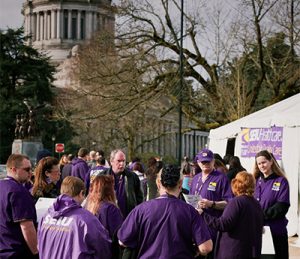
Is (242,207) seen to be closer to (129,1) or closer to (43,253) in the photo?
(43,253)

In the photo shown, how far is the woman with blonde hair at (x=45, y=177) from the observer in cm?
725

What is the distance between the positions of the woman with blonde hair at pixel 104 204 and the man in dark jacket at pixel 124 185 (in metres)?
2.22

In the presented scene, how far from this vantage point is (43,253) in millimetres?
5164

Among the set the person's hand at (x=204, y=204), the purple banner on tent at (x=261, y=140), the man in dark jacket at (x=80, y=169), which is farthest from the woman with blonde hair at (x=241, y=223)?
the purple banner on tent at (x=261, y=140)

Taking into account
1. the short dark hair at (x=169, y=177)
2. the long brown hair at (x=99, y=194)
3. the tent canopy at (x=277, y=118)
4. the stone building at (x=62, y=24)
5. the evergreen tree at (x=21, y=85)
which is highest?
the stone building at (x=62, y=24)

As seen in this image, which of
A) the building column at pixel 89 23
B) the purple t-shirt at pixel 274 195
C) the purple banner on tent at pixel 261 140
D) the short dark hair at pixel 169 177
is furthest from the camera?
the building column at pixel 89 23

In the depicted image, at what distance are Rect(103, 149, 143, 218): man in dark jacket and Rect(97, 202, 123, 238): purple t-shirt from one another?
2.22 meters

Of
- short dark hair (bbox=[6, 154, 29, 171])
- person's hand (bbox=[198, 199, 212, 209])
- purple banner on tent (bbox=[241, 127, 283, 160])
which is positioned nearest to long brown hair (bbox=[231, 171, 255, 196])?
person's hand (bbox=[198, 199, 212, 209])

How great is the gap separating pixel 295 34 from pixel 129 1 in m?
6.14

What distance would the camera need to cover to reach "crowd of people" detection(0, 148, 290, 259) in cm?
496

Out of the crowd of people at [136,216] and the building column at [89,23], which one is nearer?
the crowd of people at [136,216]

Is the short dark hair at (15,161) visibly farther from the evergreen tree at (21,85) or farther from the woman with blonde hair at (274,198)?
the evergreen tree at (21,85)

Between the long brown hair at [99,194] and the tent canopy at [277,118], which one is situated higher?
the tent canopy at [277,118]

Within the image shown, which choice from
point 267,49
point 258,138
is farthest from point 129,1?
point 258,138
